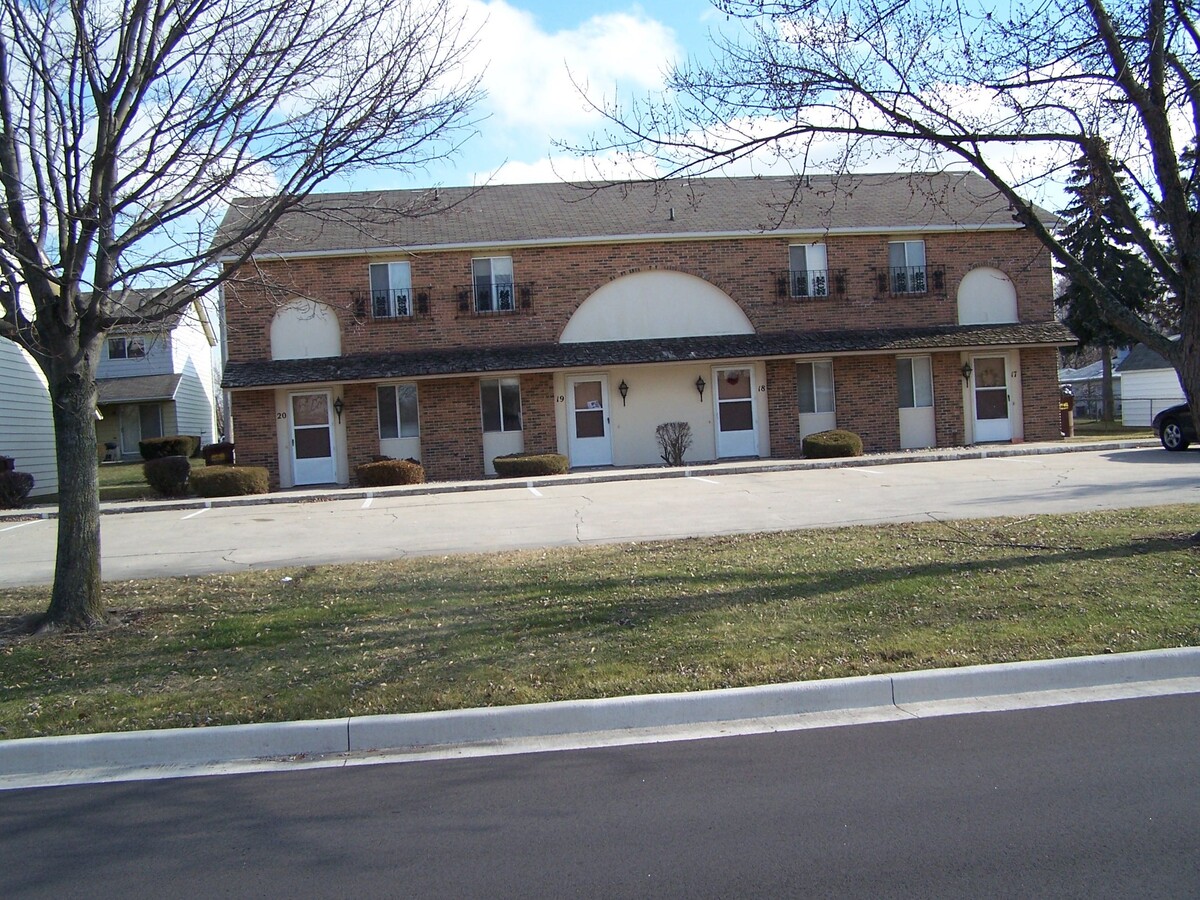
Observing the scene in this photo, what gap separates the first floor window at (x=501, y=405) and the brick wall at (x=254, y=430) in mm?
5163

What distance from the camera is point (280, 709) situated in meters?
6.53

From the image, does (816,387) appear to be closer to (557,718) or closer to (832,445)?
(832,445)

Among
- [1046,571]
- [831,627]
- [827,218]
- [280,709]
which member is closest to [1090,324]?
[827,218]

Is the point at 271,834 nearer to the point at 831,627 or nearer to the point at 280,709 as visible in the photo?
the point at 280,709

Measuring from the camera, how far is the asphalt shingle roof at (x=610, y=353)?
23.8 meters

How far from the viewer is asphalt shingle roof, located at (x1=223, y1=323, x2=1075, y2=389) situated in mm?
23750

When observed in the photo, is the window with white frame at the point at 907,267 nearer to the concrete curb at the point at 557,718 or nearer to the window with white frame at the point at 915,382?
the window with white frame at the point at 915,382

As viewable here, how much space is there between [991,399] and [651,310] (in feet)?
30.5

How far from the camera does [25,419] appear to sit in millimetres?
26969

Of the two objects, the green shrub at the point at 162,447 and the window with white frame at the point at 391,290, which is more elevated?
the window with white frame at the point at 391,290

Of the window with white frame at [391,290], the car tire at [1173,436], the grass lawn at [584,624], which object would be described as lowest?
the grass lawn at [584,624]

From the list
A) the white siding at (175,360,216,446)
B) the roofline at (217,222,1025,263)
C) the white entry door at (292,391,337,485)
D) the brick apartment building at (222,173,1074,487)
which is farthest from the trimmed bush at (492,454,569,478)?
the white siding at (175,360,216,446)

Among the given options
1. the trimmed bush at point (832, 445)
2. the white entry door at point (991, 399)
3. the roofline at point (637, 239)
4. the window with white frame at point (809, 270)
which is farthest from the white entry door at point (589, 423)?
the white entry door at point (991, 399)

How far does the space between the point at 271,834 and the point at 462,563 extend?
625 centimetres
